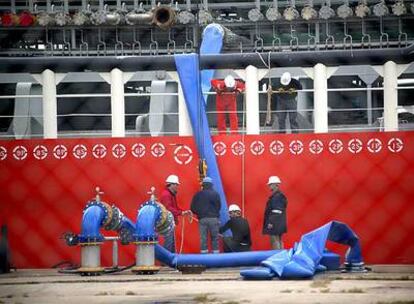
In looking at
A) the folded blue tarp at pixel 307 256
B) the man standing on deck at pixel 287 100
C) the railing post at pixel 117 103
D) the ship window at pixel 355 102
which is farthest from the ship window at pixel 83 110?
the folded blue tarp at pixel 307 256

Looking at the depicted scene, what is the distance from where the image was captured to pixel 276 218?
21781mm

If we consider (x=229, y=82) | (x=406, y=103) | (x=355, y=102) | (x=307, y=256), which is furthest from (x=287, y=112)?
(x=406, y=103)

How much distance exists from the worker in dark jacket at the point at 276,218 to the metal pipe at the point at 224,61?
10.7 feet

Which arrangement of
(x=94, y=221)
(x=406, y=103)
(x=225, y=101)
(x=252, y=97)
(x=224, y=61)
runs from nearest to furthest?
(x=94, y=221), (x=252, y=97), (x=224, y=61), (x=225, y=101), (x=406, y=103)

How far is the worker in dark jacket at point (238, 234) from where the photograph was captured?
71.5 ft

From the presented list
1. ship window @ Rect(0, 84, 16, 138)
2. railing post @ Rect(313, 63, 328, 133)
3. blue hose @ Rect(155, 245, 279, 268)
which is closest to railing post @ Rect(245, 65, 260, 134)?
railing post @ Rect(313, 63, 328, 133)

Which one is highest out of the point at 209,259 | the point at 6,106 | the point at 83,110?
the point at 6,106

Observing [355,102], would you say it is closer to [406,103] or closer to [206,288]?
[406,103]

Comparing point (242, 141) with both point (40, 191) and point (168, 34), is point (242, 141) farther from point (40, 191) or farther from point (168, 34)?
point (168, 34)

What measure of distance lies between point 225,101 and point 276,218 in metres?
3.50

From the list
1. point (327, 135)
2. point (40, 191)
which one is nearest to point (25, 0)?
point (40, 191)

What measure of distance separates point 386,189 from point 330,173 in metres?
1.20

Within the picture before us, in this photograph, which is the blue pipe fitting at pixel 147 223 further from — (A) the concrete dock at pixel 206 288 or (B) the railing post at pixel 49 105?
(B) the railing post at pixel 49 105

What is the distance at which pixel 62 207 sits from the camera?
76.2 feet
